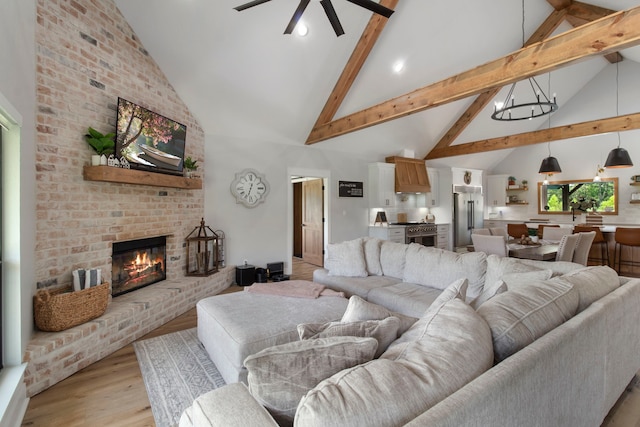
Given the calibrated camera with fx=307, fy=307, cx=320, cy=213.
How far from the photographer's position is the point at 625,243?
5.22m

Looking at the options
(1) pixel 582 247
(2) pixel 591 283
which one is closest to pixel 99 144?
(2) pixel 591 283

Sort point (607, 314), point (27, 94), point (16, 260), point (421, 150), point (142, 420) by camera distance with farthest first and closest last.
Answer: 1. point (421, 150)
2. point (27, 94)
3. point (16, 260)
4. point (142, 420)
5. point (607, 314)

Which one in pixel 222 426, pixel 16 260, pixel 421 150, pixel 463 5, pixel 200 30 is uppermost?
pixel 463 5

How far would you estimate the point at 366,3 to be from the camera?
2.64m

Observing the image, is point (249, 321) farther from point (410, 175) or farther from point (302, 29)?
point (410, 175)

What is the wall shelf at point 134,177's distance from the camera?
2.91 meters

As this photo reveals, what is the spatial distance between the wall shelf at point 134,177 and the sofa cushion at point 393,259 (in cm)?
272

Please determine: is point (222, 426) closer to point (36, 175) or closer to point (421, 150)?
point (36, 175)

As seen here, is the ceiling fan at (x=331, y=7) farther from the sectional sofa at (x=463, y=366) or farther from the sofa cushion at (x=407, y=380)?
the sofa cushion at (x=407, y=380)

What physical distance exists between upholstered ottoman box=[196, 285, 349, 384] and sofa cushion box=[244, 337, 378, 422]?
1170 millimetres

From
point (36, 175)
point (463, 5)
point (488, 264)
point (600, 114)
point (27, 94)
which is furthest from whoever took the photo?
point (600, 114)

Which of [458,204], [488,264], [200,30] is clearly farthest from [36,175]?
[458,204]

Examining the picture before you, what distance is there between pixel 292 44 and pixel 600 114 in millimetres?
7820

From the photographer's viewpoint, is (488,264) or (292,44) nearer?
(488,264)
